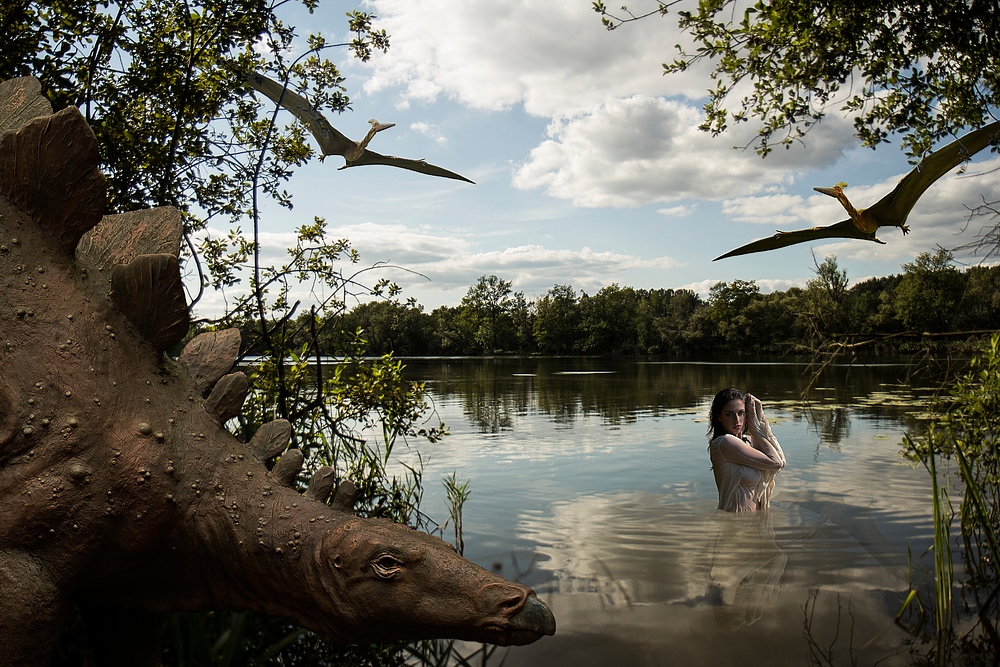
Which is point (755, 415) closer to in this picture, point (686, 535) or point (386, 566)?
point (686, 535)

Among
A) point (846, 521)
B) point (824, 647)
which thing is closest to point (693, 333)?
point (846, 521)

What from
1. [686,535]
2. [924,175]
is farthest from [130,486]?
[686,535]

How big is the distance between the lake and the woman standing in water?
0.84m

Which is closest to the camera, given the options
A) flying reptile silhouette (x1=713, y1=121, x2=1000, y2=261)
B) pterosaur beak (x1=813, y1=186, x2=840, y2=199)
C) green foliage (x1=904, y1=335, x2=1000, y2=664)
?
pterosaur beak (x1=813, y1=186, x2=840, y2=199)

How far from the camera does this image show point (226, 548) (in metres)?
1.79

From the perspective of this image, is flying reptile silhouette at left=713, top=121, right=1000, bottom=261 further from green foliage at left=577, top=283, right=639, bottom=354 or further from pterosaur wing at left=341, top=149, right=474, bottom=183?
green foliage at left=577, top=283, right=639, bottom=354

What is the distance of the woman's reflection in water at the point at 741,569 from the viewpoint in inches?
187

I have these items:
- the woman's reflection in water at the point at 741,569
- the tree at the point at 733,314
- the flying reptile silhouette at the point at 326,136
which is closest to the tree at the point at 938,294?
the woman's reflection in water at the point at 741,569

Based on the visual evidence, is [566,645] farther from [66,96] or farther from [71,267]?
[66,96]

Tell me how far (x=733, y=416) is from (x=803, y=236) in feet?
4.28

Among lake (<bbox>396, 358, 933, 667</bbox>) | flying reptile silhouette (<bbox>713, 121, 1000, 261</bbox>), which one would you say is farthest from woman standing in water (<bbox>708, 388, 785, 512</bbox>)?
flying reptile silhouette (<bbox>713, 121, 1000, 261</bbox>)

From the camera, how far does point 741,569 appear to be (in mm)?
5574

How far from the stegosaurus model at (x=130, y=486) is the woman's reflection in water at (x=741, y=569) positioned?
11.9 feet

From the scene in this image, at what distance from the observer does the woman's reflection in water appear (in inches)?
187
